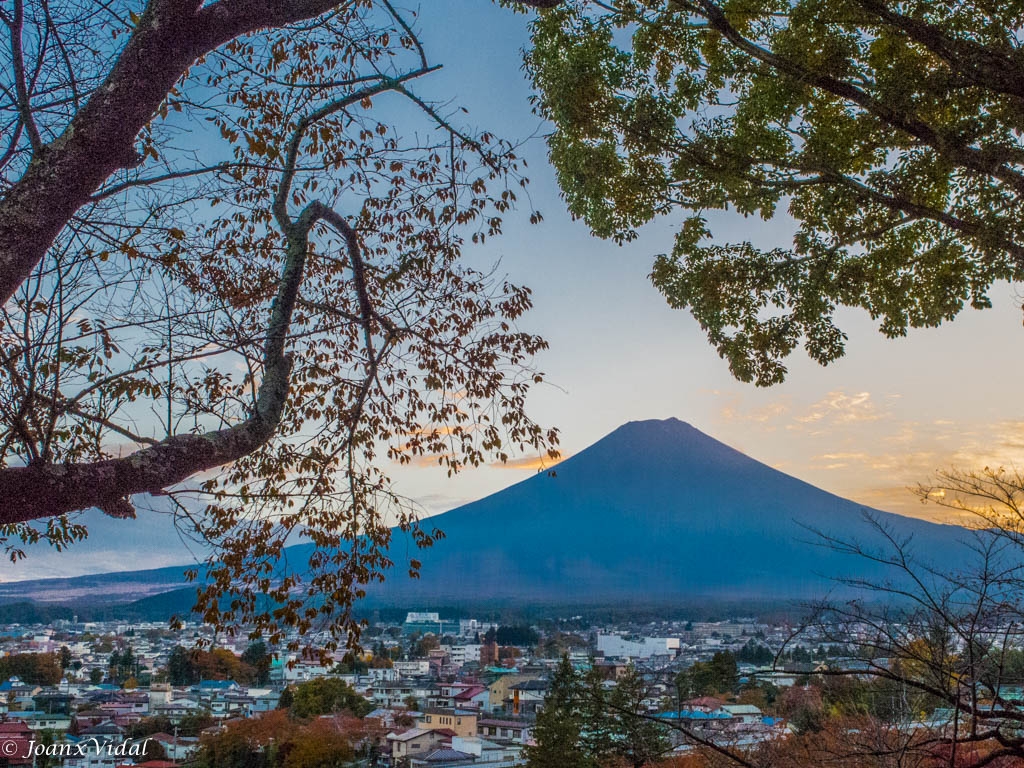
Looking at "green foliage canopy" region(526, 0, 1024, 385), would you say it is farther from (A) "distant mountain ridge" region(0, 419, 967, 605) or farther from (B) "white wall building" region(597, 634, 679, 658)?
(A) "distant mountain ridge" region(0, 419, 967, 605)

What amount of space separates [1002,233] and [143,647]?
19.0m

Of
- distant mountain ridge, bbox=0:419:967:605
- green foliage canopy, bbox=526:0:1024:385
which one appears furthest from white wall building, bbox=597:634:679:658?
green foliage canopy, bbox=526:0:1024:385

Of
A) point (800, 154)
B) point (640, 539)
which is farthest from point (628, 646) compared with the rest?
point (800, 154)

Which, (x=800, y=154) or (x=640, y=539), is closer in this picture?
(x=800, y=154)

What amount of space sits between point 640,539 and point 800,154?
1577 inches

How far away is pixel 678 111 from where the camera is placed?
173 inches

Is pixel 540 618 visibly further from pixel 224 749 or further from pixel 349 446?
pixel 349 446

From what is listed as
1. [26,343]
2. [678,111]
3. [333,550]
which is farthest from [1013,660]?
[26,343]

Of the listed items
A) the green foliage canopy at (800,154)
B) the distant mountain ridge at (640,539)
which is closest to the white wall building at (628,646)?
the distant mountain ridge at (640,539)

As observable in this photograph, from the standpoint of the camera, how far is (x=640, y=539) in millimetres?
42562

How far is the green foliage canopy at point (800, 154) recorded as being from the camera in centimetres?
372

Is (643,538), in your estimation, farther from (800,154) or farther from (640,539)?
(800,154)

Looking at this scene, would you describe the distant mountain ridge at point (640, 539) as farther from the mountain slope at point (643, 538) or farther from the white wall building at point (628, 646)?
the white wall building at point (628, 646)

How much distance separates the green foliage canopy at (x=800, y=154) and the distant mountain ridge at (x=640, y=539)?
31850mm
